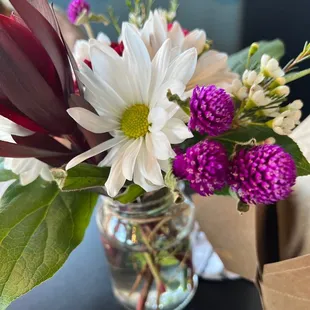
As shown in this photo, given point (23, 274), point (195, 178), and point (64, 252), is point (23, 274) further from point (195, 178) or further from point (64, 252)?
point (195, 178)

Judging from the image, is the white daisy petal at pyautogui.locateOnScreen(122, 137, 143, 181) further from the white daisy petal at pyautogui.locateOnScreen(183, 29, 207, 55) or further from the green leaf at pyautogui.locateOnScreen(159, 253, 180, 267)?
the green leaf at pyautogui.locateOnScreen(159, 253, 180, 267)

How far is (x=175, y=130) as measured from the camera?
42 centimetres

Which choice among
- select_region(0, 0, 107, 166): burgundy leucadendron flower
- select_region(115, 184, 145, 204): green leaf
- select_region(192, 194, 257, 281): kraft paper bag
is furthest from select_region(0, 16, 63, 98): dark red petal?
select_region(192, 194, 257, 281): kraft paper bag

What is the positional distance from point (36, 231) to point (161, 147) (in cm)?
16

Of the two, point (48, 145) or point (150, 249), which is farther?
point (150, 249)

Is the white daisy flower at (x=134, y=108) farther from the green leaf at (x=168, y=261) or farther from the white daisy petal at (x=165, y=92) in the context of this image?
the green leaf at (x=168, y=261)

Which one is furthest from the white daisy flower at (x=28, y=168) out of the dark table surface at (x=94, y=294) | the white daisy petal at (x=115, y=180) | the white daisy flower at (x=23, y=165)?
the dark table surface at (x=94, y=294)

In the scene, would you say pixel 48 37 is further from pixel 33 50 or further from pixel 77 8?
pixel 77 8

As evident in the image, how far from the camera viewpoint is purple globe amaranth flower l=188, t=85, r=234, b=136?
0.38m

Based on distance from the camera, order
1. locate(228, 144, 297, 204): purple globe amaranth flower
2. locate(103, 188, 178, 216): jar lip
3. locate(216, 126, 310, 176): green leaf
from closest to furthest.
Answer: locate(228, 144, 297, 204): purple globe amaranth flower, locate(216, 126, 310, 176): green leaf, locate(103, 188, 178, 216): jar lip

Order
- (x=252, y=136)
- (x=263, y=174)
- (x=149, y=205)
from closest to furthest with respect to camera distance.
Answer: (x=263, y=174), (x=252, y=136), (x=149, y=205)

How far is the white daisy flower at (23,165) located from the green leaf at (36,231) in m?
0.02

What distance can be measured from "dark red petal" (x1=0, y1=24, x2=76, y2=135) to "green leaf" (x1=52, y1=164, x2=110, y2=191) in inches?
1.6

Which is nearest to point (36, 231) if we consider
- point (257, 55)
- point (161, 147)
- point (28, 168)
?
point (28, 168)
